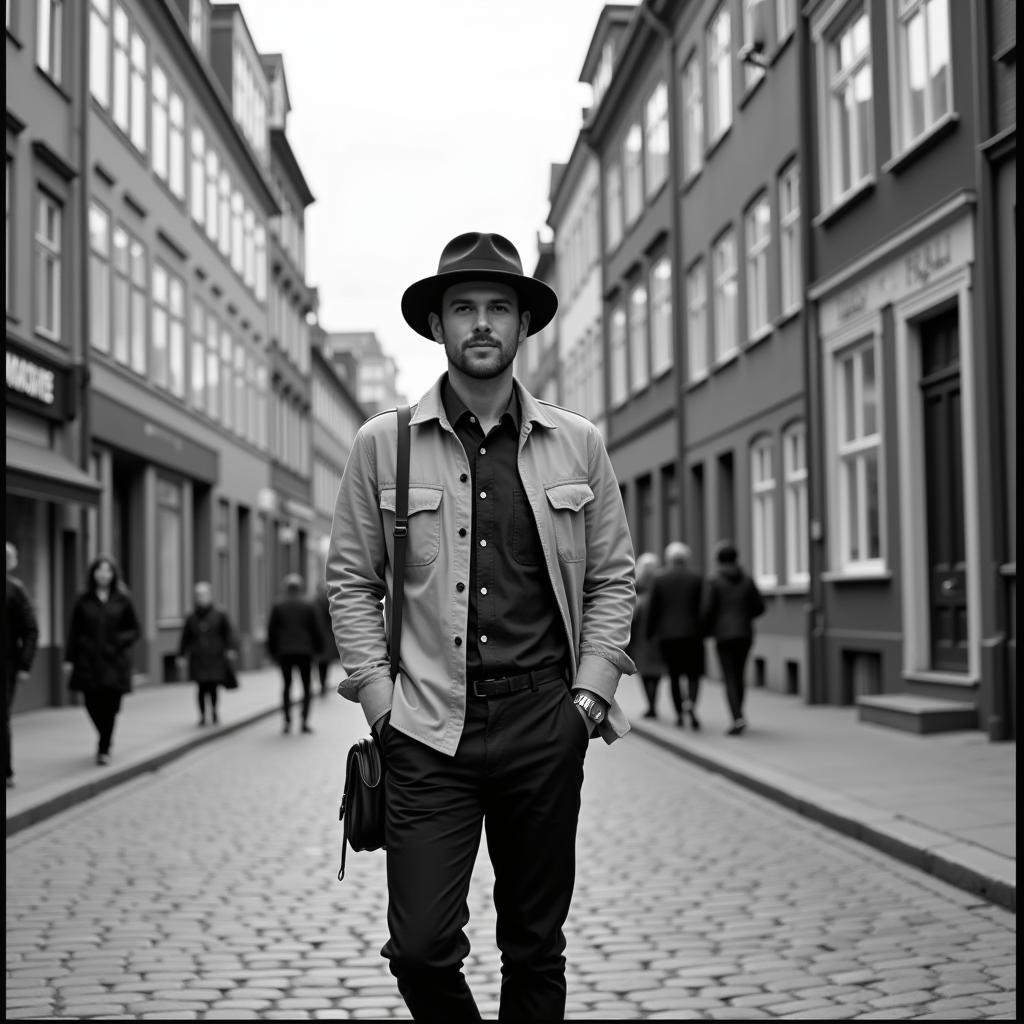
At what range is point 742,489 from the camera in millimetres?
23922

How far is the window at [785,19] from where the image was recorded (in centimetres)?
1992

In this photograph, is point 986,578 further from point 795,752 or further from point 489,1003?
point 489,1003

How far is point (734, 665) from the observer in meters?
15.3

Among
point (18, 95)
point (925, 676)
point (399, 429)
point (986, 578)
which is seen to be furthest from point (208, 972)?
point (18, 95)

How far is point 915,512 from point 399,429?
42.5 feet

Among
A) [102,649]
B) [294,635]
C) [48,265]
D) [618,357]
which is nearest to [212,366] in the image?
[618,357]

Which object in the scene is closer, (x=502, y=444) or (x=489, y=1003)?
(x=502, y=444)

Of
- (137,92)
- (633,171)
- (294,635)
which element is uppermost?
(633,171)

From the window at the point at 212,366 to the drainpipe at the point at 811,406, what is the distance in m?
16.3

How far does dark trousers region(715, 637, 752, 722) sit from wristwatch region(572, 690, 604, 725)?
38.2ft

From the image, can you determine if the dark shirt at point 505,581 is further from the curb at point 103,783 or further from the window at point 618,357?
the window at point 618,357

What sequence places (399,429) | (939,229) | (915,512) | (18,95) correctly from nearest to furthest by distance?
1. (399,429)
2. (939,229)
3. (915,512)
4. (18,95)

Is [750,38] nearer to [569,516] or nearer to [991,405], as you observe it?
[991,405]

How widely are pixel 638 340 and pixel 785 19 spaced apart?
1315 cm
